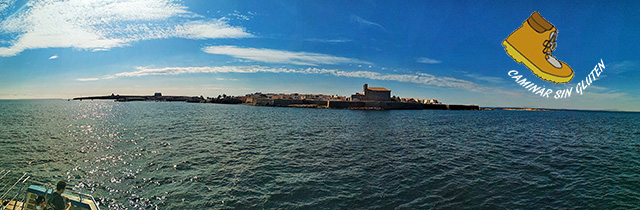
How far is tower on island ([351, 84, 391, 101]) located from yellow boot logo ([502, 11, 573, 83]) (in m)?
101

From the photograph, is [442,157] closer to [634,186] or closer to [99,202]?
[634,186]

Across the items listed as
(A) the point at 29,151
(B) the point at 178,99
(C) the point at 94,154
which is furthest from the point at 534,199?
(B) the point at 178,99

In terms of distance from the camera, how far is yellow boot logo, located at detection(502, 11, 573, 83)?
17.2 ft

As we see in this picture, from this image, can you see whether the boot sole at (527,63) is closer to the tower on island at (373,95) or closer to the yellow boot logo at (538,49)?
the yellow boot logo at (538,49)

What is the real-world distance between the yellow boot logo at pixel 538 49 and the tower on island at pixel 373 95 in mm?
100702

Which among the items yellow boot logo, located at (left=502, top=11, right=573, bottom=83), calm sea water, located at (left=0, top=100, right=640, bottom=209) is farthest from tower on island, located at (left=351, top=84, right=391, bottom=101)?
yellow boot logo, located at (left=502, top=11, right=573, bottom=83)

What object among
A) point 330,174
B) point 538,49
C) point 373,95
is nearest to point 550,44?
point 538,49

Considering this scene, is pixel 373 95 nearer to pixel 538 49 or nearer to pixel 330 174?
pixel 330 174

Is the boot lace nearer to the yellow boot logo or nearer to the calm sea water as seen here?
the yellow boot logo

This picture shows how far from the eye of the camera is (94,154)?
1664cm

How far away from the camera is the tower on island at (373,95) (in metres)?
104

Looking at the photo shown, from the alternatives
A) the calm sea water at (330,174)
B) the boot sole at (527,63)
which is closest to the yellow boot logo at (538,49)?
the boot sole at (527,63)

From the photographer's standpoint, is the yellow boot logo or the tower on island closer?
the yellow boot logo

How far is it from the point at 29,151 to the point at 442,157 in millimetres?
28776
